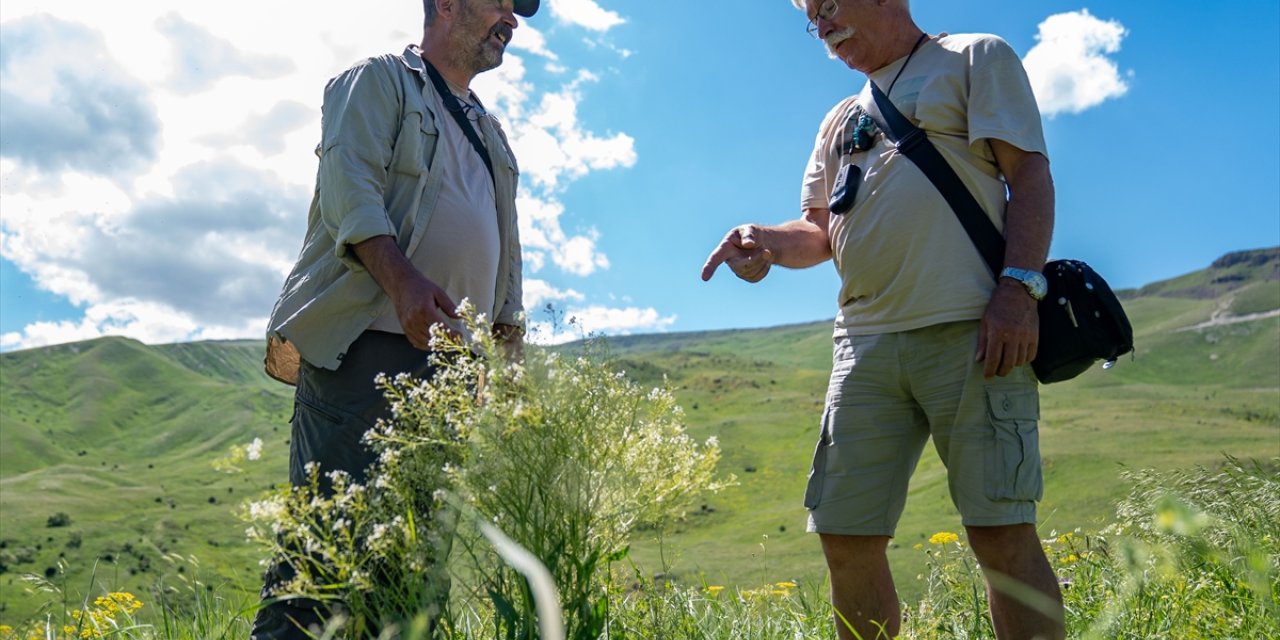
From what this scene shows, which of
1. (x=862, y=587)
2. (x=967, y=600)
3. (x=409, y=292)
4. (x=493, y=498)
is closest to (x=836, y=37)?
(x=409, y=292)

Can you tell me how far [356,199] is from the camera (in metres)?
3.51

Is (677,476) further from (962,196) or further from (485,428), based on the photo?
(962,196)

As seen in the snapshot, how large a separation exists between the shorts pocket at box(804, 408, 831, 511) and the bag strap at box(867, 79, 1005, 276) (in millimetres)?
942

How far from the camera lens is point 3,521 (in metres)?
148

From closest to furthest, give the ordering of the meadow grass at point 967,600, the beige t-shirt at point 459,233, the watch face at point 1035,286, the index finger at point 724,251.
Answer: the meadow grass at point 967,600, the watch face at point 1035,286, the beige t-shirt at point 459,233, the index finger at point 724,251

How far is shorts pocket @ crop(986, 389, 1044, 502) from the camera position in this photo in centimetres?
344

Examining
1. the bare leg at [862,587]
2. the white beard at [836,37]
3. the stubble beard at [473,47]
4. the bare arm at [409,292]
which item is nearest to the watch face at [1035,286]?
the bare leg at [862,587]

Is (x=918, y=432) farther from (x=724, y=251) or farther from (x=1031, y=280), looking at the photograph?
(x=724, y=251)

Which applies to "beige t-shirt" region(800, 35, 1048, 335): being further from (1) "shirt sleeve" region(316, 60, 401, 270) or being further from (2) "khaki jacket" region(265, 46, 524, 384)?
(1) "shirt sleeve" region(316, 60, 401, 270)

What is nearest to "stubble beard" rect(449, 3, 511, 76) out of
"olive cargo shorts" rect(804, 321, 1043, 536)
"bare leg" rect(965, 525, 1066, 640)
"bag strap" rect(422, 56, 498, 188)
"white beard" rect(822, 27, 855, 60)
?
"bag strap" rect(422, 56, 498, 188)

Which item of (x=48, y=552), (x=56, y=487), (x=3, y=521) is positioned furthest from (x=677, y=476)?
(x=56, y=487)

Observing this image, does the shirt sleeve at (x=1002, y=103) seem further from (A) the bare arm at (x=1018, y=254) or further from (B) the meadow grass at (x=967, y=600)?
(B) the meadow grass at (x=967, y=600)

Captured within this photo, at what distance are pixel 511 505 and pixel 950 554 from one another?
121 inches

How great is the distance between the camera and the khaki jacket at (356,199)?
3562mm
